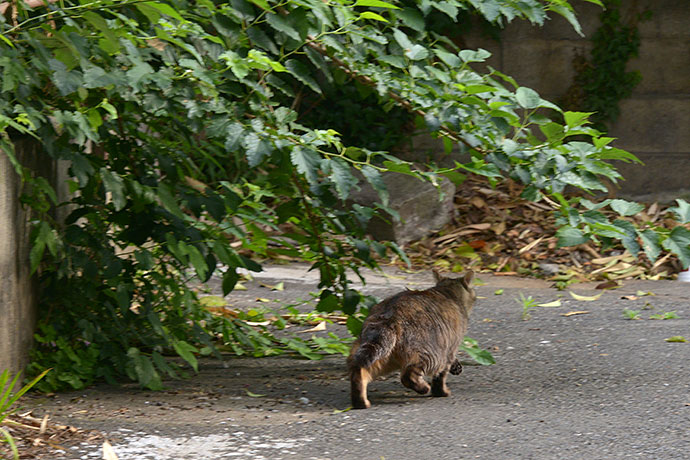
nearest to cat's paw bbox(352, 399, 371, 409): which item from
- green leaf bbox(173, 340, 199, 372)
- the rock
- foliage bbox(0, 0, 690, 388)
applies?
foliage bbox(0, 0, 690, 388)

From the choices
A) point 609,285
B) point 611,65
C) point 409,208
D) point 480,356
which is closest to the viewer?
point 480,356

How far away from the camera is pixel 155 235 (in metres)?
4.20

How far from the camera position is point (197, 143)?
188 inches

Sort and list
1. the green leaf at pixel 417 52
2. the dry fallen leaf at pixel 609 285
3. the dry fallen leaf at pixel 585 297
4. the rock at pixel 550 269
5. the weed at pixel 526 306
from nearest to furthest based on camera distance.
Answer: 1. the green leaf at pixel 417 52
2. the weed at pixel 526 306
3. the dry fallen leaf at pixel 585 297
4. the dry fallen leaf at pixel 609 285
5. the rock at pixel 550 269

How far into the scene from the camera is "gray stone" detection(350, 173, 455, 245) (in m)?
8.30

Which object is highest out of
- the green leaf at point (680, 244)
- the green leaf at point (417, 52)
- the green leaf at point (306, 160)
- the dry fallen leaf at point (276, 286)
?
the green leaf at point (417, 52)

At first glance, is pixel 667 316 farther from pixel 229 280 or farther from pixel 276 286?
pixel 229 280

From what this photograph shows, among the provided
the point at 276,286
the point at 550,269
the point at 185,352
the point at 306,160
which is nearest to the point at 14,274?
the point at 185,352

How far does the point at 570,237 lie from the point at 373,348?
3.19 ft

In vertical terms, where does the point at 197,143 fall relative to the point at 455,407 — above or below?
above

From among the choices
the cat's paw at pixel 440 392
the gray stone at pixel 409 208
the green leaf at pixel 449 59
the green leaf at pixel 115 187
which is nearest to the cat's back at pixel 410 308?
the cat's paw at pixel 440 392

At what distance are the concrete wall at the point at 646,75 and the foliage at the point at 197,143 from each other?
4.93 meters

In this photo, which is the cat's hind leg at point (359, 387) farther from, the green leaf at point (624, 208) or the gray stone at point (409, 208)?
the gray stone at point (409, 208)

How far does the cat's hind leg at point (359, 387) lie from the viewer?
3928mm
